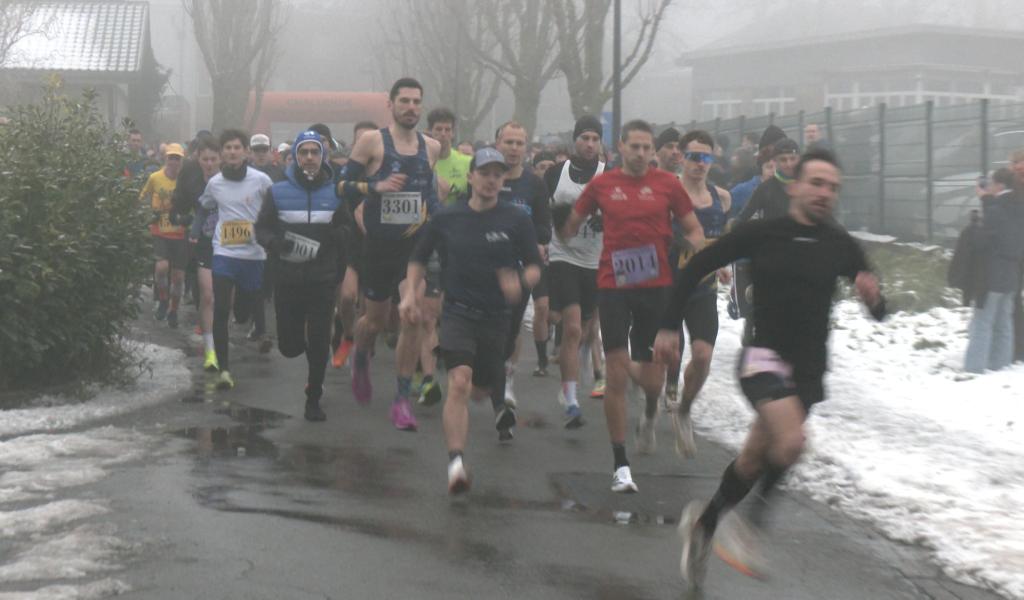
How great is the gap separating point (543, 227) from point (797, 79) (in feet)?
167

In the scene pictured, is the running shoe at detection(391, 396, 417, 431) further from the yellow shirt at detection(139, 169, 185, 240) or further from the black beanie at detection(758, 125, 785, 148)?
the yellow shirt at detection(139, 169, 185, 240)

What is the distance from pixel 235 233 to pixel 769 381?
635 centimetres

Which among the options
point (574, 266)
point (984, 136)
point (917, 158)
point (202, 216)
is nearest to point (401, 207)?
point (574, 266)

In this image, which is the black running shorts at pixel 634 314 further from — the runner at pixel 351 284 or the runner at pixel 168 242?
the runner at pixel 168 242

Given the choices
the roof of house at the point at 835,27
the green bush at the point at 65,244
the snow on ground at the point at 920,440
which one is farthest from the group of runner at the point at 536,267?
the roof of house at the point at 835,27

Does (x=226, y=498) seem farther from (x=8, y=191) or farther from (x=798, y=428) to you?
(x=8, y=191)

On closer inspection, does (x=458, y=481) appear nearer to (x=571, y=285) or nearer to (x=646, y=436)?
(x=646, y=436)

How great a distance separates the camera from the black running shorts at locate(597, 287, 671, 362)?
850cm

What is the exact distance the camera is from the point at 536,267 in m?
8.48

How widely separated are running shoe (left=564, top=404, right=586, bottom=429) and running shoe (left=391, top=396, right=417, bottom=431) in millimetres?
1079

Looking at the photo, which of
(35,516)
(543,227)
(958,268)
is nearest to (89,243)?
(543,227)

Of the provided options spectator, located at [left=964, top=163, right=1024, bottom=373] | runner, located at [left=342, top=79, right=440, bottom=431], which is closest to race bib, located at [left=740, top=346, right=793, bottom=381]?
runner, located at [left=342, top=79, right=440, bottom=431]

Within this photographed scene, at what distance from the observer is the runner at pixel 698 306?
30.3ft

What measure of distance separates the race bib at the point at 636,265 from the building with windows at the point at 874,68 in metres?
45.3
